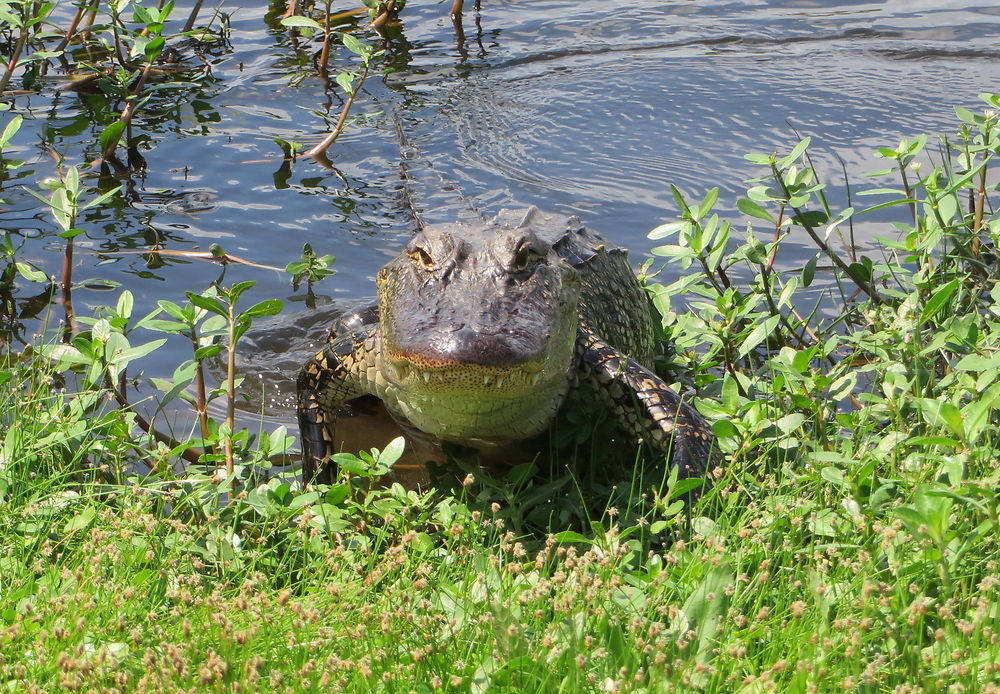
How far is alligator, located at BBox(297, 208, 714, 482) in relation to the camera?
3.01 meters

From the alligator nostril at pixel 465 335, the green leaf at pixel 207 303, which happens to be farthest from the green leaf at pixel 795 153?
the green leaf at pixel 207 303

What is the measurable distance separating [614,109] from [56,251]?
13.7 feet

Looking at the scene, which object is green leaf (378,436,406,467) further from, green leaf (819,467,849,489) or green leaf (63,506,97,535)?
green leaf (819,467,849,489)

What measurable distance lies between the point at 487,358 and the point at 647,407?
954 millimetres

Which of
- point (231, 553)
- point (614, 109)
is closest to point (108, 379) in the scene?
point (231, 553)

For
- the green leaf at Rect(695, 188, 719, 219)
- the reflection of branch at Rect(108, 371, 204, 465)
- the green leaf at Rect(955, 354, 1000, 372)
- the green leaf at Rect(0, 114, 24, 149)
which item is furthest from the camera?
the green leaf at Rect(0, 114, 24, 149)

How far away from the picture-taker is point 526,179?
7.06 meters

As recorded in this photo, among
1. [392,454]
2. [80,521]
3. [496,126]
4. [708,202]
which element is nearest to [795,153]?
[708,202]

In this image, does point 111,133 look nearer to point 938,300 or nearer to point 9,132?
point 9,132

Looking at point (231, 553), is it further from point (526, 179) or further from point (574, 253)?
point (526, 179)

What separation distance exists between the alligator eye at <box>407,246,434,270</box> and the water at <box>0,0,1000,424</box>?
146 centimetres

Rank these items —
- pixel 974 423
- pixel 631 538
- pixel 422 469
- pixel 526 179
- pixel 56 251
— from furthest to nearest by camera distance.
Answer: pixel 526 179 → pixel 56 251 → pixel 422 469 → pixel 631 538 → pixel 974 423

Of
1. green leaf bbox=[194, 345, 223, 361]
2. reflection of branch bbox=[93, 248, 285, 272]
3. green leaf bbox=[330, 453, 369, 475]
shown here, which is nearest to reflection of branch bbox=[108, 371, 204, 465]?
green leaf bbox=[194, 345, 223, 361]

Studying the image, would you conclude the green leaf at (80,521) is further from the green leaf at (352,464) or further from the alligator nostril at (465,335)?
the alligator nostril at (465,335)
